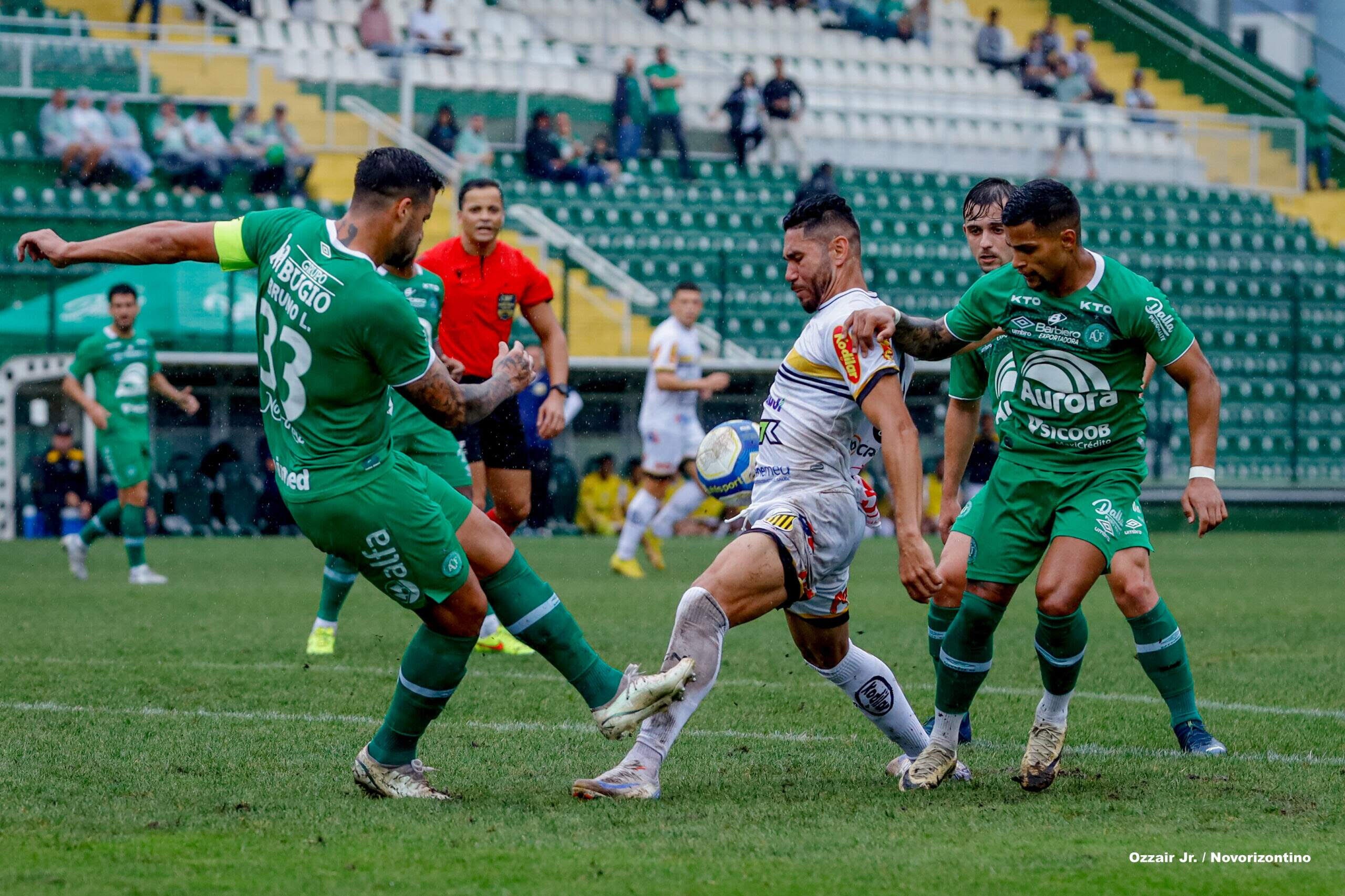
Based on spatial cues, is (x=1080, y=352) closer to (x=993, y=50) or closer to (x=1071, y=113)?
(x=1071, y=113)

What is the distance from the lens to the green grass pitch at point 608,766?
4367 mm

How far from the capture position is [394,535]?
5.17 m

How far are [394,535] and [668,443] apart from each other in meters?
9.96

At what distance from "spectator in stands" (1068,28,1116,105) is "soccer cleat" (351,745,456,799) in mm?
28423

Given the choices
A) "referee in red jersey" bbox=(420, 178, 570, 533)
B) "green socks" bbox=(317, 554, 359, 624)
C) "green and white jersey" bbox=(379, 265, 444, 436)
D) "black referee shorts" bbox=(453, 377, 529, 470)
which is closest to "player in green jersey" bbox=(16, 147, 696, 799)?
"green and white jersey" bbox=(379, 265, 444, 436)

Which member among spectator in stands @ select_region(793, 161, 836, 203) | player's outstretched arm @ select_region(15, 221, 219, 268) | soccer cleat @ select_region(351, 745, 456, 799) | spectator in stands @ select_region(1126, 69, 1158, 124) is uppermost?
spectator in stands @ select_region(1126, 69, 1158, 124)

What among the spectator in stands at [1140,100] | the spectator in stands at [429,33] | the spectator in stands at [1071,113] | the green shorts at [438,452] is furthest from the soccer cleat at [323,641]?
the spectator in stands at [1140,100]

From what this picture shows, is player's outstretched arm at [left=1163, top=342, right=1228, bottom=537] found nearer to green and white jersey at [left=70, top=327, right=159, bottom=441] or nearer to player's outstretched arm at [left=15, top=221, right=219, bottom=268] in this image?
player's outstretched arm at [left=15, top=221, right=219, bottom=268]

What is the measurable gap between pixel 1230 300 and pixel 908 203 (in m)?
5.20

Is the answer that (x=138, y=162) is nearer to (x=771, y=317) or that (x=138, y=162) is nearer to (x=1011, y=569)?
(x=771, y=317)

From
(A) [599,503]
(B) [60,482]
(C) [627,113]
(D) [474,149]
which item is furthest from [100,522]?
(C) [627,113]

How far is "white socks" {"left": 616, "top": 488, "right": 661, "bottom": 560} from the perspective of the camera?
14578 mm

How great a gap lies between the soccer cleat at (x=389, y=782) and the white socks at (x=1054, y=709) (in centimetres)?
200

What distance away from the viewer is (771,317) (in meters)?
23.2
